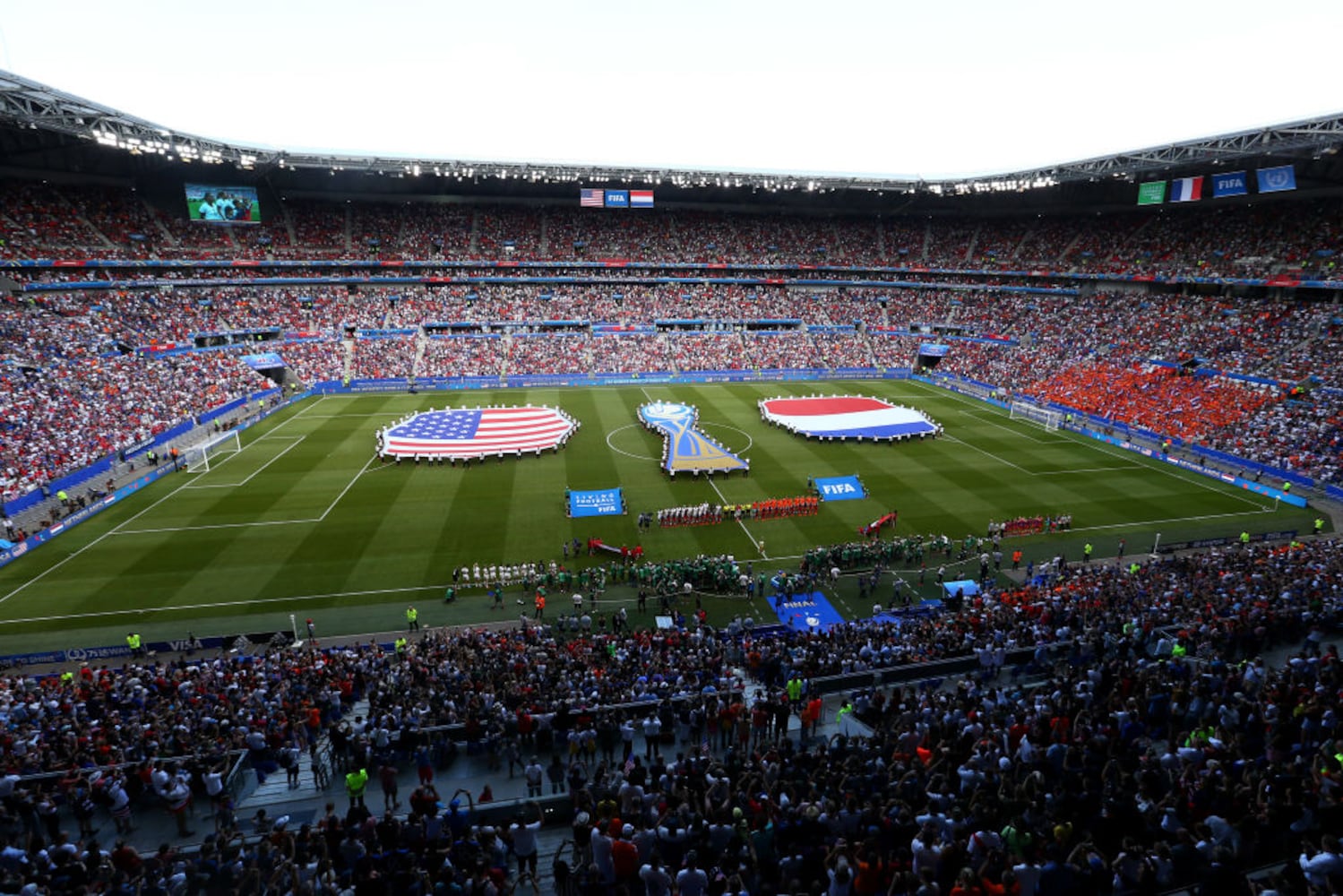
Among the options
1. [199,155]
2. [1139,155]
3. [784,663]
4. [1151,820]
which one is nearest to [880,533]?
[784,663]

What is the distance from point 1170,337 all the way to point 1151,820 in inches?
2315

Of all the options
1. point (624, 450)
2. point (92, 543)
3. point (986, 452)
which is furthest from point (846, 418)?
point (92, 543)

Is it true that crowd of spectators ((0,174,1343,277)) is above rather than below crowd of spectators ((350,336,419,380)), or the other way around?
above

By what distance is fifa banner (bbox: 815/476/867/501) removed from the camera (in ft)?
113

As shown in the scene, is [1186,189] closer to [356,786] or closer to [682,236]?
[682,236]

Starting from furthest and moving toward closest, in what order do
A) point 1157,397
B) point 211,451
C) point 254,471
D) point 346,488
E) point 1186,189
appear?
point 1186,189, point 1157,397, point 211,451, point 254,471, point 346,488

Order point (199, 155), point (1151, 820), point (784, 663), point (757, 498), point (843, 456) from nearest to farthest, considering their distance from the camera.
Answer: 1. point (1151, 820)
2. point (784, 663)
3. point (757, 498)
4. point (843, 456)
5. point (199, 155)

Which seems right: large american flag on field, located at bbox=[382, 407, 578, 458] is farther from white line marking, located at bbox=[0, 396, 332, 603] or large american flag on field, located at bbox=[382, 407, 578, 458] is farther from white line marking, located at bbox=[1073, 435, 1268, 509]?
white line marking, located at bbox=[1073, 435, 1268, 509]

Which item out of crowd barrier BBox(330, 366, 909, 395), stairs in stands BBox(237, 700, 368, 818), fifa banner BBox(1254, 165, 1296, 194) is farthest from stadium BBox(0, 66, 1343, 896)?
fifa banner BBox(1254, 165, 1296, 194)

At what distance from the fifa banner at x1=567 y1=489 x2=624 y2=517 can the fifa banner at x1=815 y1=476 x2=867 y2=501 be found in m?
10.3

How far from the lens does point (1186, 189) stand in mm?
55375

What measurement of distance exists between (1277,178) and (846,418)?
37.3m

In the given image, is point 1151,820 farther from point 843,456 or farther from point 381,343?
point 381,343

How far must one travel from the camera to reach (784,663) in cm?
1623
